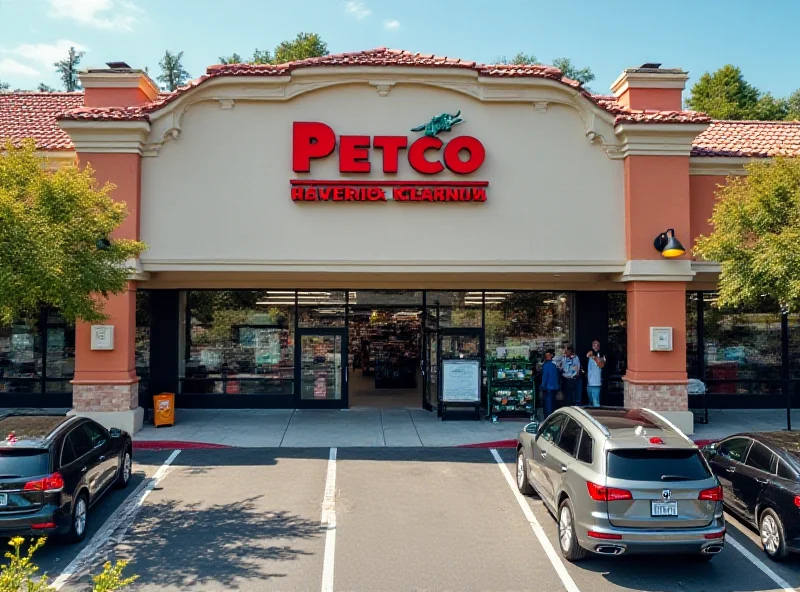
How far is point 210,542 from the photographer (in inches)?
322

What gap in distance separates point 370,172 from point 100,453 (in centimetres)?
796

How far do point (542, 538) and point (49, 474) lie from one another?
6120mm

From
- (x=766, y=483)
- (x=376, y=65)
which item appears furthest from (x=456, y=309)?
(x=766, y=483)

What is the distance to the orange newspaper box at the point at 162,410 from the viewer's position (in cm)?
1463

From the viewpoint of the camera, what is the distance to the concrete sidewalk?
13565mm

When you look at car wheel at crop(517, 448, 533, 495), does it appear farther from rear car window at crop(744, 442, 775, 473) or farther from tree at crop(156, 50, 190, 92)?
tree at crop(156, 50, 190, 92)

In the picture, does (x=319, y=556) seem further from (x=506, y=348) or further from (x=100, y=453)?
(x=506, y=348)

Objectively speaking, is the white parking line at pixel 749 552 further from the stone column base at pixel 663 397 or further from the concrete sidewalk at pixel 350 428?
the concrete sidewalk at pixel 350 428

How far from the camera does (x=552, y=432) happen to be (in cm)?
905

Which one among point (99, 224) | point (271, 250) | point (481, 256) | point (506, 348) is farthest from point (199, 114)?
point (506, 348)

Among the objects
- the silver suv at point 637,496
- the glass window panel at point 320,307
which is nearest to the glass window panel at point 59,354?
the glass window panel at point 320,307

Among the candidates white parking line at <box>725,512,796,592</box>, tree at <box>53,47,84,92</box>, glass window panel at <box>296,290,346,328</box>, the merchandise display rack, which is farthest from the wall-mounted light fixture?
tree at <box>53,47,84,92</box>

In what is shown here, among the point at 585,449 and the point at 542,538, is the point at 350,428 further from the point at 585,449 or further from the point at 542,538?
the point at 585,449

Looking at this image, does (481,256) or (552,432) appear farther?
(481,256)
